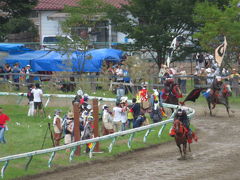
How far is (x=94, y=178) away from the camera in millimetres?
19312

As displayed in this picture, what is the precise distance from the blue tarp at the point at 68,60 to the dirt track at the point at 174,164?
48.7 feet

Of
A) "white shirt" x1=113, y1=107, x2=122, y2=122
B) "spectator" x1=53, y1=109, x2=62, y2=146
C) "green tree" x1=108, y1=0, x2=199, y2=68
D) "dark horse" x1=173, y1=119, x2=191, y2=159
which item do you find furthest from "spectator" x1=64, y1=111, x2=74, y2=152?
"green tree" x1=108, y1=0, x2=199, y2=68

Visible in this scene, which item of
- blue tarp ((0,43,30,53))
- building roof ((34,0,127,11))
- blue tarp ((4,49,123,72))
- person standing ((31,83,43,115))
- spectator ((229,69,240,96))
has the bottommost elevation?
person standing ((31,83,43,115))

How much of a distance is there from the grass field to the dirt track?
51 cm

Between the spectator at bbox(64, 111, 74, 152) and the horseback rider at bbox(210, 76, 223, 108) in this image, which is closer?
the spectator at bbox(64, 111, 74, 152)

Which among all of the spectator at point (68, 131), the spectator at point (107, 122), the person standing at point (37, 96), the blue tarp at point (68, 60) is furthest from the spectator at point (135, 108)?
the blue tarp at point (68, 60)

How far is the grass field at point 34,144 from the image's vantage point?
20.6m

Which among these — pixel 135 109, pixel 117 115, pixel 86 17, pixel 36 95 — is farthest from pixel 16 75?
pixel 117 115

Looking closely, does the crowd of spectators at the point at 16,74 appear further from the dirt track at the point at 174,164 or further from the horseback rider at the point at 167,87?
the dirt track at the point at 174,164

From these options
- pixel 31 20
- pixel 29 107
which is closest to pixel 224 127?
pixel 29 107

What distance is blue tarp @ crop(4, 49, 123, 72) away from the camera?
40.5 m

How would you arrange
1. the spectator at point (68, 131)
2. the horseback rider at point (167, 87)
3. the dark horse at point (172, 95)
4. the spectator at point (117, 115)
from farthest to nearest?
the dark horse at point (172, 95) < the horseback rider at point (167, 87) < the spectator at point (117, 115) < the spectator at point (68, 131)

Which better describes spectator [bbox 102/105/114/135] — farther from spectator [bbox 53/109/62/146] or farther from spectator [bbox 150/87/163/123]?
spectator [bbox 150/87/163/123]

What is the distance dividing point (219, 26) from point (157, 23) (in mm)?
5034
